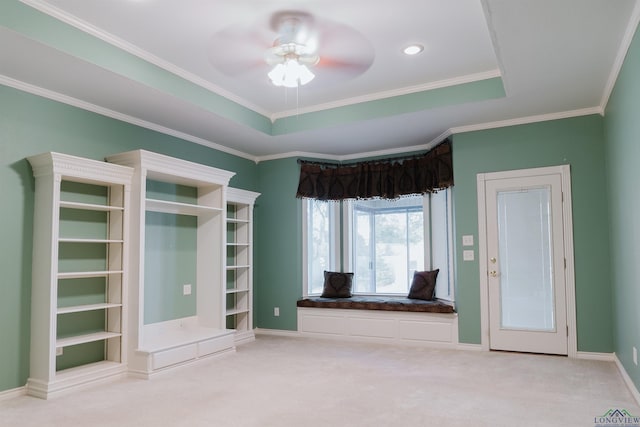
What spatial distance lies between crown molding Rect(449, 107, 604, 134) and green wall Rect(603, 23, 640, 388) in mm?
329

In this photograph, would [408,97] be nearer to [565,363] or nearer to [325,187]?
[325,187]

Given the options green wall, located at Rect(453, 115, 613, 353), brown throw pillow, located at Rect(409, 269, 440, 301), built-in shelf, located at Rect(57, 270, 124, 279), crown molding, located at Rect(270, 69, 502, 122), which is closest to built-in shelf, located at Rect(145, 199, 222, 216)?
built-in shelf, located at Rect(57, 270, 124, 279)

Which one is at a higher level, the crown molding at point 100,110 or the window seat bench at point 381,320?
the crown molding at point 100,110

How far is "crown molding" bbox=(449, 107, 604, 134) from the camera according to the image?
4.62 metres

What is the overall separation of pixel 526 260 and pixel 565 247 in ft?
1.29

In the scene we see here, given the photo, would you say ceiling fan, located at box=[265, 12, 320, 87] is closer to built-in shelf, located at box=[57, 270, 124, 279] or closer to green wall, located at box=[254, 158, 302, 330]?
built-in shelf, located at box=[57, 270, 124, 279]

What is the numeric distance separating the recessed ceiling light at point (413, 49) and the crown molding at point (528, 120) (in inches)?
62.1

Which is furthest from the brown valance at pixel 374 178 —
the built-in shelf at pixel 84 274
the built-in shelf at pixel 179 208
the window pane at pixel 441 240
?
the built-in shelf at pixel 84 274

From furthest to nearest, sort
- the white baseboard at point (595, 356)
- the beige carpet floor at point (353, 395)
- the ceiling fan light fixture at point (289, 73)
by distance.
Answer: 1. the white baseboard at point (595, 356)
2. the ceiling fan light fixture at point (289, 73)
3. the beige carpet floor at point (353, 395)

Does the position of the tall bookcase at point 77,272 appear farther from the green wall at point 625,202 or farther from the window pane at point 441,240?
the green wall at point 625,202

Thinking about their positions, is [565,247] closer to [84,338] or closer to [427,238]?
[427,238]

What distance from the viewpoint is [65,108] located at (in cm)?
402

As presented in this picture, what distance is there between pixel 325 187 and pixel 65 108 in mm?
3345

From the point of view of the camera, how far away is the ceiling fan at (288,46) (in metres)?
3.37
